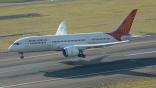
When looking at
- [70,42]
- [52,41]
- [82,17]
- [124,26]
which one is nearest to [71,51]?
[70,42]

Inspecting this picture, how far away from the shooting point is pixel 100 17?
117 meters

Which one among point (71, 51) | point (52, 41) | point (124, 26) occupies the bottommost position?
point (71, 51)

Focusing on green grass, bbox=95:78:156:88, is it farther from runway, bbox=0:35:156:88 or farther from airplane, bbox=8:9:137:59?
airplane, bbox=8:9:137:59

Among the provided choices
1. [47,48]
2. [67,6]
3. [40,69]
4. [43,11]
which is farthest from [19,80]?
[67,6]

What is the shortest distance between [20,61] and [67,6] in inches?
3041

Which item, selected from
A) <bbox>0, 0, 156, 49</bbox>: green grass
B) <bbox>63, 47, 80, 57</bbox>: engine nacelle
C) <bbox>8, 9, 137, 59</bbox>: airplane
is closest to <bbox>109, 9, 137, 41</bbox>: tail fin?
<bbox>8, 9, 137, 59</bbox>: airplane

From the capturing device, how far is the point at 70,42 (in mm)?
67875

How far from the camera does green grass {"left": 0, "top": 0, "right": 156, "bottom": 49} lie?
329 feet

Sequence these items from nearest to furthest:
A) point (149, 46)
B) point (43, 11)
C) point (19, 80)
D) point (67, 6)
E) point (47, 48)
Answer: point (19, 80)
point (47, 48)
point (149, 46)
point (43, 11)
point (67, 6)

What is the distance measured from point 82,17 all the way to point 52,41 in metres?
52.6

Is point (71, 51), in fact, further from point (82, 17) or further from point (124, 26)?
point (82, 17)

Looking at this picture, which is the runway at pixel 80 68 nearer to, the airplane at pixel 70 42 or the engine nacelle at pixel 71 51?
the engine nacelle at pixel 71 51

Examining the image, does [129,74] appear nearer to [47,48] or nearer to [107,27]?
[47,48]

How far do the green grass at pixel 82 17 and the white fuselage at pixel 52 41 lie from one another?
16.9 meters
